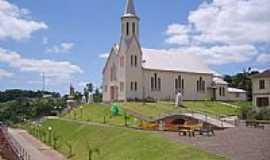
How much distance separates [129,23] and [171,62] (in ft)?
34.1

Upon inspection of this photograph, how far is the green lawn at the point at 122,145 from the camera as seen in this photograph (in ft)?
87.7

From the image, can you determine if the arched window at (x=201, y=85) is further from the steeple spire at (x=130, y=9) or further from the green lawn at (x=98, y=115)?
the green lawn at (x=98, y=115)

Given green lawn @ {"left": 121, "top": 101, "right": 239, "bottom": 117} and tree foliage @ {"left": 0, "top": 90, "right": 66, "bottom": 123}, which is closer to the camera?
green lawn @ {"left": 121, "top": 101, "right": 239, "bottom": 117}

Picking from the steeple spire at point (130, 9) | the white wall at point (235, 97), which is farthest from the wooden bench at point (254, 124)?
the white wall at point (235, 97)

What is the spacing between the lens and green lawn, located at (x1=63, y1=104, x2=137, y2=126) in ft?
161

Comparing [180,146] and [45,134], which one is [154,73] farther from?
[180,146]

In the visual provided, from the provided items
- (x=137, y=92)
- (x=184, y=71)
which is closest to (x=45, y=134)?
(x=137, y=92)

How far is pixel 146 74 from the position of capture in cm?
6781

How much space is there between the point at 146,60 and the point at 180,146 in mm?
42400

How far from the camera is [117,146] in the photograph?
3547cm

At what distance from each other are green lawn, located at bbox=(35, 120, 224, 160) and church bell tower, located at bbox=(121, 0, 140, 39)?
18754mm

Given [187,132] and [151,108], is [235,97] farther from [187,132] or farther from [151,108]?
[187,132]

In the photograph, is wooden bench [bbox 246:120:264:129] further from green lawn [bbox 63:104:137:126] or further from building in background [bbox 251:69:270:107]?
building in background [bbox 251:69:270:107]

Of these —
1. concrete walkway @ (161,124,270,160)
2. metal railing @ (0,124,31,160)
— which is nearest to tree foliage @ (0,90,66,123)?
metal railing @ (0,124,31,160)
